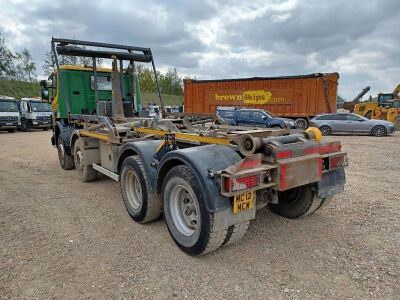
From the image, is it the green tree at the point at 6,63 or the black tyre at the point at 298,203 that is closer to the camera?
the black tyre at the point at 298,203

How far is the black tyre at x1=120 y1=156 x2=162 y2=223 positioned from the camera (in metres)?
4.05

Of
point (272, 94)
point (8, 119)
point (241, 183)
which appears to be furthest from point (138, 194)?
point (8, 119)

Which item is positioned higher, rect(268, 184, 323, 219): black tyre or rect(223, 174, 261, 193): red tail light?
rect(223, 174, 261, 193): red tail light

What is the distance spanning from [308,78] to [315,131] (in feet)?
54.8

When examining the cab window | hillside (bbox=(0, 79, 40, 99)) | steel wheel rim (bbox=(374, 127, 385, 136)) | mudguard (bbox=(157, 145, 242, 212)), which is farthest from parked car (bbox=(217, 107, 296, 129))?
hillside (bbox=(0, 79, 40, 99))

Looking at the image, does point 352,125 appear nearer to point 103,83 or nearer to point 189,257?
point 103,83

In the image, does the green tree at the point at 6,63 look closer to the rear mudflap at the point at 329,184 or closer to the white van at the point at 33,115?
the white van at the point at 33,115

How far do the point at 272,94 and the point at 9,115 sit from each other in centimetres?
1691

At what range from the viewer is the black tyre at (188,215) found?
10.2ft

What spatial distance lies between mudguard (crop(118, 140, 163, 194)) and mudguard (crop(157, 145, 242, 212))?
1.91 ft

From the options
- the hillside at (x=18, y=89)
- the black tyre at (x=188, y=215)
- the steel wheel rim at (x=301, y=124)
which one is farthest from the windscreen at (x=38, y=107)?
the black tyre at (x=188, y=215)

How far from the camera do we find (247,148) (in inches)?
126

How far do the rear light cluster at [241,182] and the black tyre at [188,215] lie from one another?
0.95ft

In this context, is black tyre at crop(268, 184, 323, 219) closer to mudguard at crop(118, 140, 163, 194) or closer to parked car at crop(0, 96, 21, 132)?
mudguard at crop(118, 140, 163, 194)
